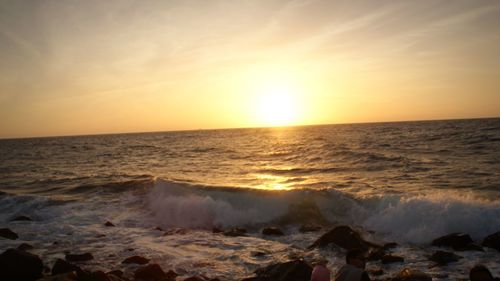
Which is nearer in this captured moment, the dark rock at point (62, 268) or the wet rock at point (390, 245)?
the dark rock at point (62, 268)

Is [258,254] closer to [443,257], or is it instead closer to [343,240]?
[343,240]

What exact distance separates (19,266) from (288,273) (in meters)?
5.66

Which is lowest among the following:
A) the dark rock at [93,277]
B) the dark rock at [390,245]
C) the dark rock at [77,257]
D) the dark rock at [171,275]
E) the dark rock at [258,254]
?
the dark rock at [390,245]

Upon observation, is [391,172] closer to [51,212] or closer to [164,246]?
[164,246]

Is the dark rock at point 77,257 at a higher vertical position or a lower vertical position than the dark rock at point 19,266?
lower

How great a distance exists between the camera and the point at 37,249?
1110 cm

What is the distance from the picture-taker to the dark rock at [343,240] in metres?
10.8

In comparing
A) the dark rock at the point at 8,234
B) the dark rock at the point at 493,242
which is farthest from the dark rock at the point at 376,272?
the dark rock at the point at 8,234

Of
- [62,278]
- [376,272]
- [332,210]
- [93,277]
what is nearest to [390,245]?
[376,272]

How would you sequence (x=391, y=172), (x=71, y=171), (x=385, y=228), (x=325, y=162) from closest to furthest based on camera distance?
1. (x=385, y=228)
2. (x=391, y=172)
3. (x=325, y=162)
4. (x=71, y=171)

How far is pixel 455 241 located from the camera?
1073cm

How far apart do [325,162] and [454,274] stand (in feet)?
71.8

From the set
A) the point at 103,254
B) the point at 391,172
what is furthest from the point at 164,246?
the point at 391,172

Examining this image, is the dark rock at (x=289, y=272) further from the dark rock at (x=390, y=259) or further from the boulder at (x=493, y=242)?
the boulder at (x=493, y=242)
